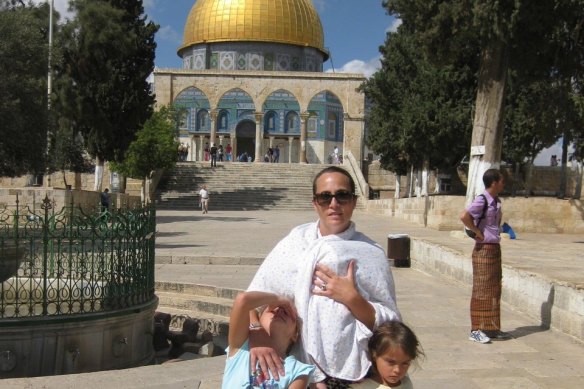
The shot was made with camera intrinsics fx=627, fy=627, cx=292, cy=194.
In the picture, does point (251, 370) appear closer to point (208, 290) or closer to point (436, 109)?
point (208, 290)

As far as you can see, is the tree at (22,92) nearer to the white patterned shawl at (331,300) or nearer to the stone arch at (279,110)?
the white patterned shawl at (331,300)

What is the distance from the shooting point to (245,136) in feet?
150

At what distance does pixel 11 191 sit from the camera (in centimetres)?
1466

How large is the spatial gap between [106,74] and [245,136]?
24.9m

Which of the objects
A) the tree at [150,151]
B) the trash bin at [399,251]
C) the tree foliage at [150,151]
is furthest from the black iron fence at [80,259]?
the tree foliage at [150,151]

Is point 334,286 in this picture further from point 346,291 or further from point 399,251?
point 399,251

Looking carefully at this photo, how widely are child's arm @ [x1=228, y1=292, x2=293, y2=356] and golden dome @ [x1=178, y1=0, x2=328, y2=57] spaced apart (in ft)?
150

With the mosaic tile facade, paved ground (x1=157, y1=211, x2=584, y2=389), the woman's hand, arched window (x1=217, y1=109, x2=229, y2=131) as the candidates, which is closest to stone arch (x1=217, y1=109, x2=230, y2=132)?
arched window (x1=217, y1=109, x2=229, y2=131)

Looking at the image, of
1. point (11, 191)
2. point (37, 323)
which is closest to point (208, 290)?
point (37, 323)

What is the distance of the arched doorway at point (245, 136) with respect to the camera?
149ft

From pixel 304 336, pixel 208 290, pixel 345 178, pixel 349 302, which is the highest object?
pixel 345 178

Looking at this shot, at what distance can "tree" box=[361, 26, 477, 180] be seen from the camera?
66.0 feet

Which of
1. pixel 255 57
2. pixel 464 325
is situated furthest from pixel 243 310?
pixel 255 57

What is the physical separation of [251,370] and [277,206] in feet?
84.9
